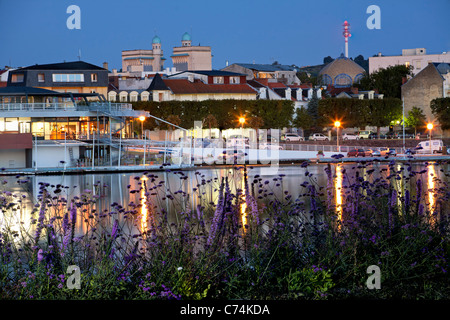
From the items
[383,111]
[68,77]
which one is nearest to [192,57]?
[383,111]

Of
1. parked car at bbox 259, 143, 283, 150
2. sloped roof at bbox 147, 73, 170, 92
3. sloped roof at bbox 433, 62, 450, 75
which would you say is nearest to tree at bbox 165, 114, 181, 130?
sloped roof at bbox 147, 73, 170, 92

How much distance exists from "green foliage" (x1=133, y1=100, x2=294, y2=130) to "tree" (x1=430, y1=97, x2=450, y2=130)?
15450 mm

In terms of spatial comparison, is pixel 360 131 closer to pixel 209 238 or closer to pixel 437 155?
pixel 437 155

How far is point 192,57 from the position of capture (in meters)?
151

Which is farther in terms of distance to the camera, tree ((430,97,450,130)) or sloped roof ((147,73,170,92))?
sloped roof ((147,73,170,92))

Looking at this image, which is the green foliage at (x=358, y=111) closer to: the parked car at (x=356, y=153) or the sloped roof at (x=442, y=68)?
the sloped roof at (x=442, y=68)

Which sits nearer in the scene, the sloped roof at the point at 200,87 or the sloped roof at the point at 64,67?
the sloped roof at the point at 64,67

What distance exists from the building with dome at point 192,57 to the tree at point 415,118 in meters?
70.5

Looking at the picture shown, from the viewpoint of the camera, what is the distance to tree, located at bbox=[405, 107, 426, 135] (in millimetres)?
83812

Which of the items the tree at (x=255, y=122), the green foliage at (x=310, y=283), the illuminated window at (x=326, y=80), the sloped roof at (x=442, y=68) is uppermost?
the illuminated window at (x=326, y=80)

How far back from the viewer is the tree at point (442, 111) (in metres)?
79.8

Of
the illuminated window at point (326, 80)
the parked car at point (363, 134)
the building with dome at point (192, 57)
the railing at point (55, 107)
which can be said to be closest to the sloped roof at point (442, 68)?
the parked car at point (363, 134)

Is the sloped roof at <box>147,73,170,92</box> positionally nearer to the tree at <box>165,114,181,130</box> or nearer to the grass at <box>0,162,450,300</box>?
the tree at <box>165,114,181,130</box>
